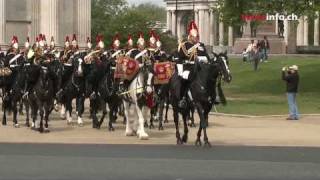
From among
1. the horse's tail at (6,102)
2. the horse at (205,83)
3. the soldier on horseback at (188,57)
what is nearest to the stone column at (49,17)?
the horse's tail at (6,102)

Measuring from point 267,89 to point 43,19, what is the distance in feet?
44.2

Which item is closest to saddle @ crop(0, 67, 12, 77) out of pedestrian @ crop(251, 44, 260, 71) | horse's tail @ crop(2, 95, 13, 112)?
horse's tail @ crop(2, 95, 13, 112)

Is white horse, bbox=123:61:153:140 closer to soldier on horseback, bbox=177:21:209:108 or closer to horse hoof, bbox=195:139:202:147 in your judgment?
soldier on horseback, bbox=177:21:209:108

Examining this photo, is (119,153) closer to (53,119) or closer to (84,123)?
(84,123)

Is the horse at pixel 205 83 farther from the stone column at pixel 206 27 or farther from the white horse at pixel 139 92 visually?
the stone column at pixel 206 27

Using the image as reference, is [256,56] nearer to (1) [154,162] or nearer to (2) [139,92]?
(2) [139,92]

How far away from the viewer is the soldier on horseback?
19.5 meters

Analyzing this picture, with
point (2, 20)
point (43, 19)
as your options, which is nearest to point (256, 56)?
point (43, 19)

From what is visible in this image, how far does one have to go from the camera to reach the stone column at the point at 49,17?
4397 centimetres

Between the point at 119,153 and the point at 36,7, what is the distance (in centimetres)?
2802

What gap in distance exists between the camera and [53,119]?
94.5 ft

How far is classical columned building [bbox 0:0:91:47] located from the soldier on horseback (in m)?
25.0

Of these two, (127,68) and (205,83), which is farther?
(127,68)

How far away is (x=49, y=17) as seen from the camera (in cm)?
4403
